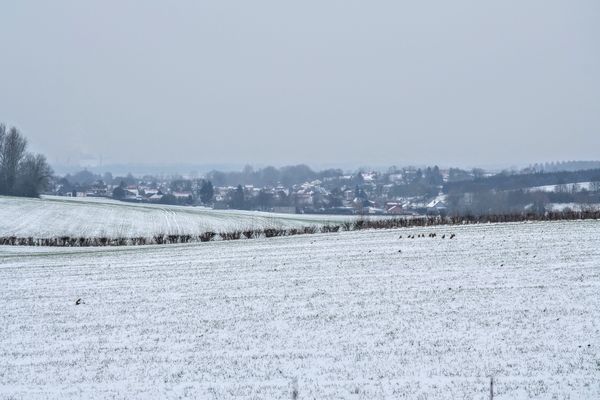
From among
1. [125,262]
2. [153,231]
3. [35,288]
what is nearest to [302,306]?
[35,288]

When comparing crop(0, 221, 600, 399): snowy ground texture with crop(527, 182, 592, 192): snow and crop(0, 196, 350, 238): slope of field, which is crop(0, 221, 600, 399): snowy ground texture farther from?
crop(527, 182, 592, 192): snow

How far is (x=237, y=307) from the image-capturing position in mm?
24391

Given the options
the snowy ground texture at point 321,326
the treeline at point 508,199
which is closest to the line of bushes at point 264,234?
the snowy ground texture at point 321,326

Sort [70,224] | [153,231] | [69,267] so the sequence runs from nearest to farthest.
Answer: [69,267]
[153,231]
[70,224]

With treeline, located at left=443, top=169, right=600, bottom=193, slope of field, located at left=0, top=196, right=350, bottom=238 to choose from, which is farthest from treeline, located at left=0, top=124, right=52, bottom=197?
treeline, located at left=443, top=169, right=600, bottom=193

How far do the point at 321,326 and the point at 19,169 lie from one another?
125061mm

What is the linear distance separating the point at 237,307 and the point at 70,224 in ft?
197

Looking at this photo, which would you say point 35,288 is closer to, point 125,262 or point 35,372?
point 125,262

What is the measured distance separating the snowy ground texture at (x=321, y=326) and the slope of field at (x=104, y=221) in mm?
37795

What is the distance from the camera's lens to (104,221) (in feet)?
273

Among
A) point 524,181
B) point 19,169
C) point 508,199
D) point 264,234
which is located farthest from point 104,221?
point 524,181

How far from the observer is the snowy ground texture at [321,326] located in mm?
16266

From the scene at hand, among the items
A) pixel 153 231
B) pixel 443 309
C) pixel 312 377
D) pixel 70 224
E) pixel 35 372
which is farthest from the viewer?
pixel 70 224

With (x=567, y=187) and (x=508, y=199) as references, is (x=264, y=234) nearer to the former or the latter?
(x=508, y=199)
